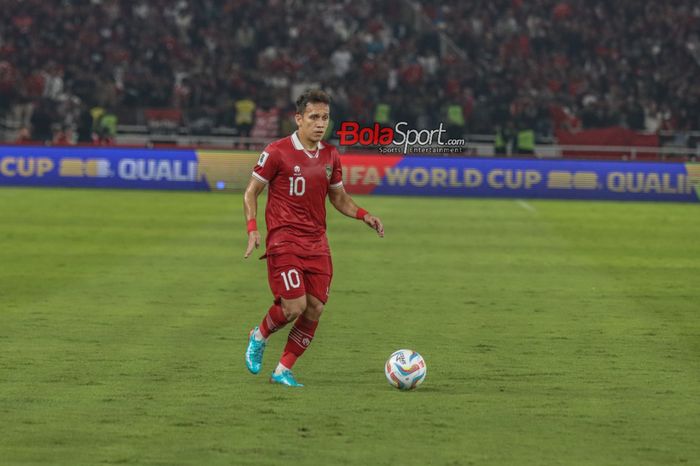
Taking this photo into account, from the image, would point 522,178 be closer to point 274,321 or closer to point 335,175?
point 335,175

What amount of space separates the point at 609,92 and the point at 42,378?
32.6 metres

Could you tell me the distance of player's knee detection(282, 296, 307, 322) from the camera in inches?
347

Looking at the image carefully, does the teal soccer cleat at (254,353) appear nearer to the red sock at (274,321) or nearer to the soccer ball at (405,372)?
the red sock at (274,321)

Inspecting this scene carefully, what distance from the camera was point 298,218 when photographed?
8.93 metres

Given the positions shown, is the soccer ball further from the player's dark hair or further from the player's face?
the player's dark hair

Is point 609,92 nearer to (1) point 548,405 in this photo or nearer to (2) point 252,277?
(2) point 252,277

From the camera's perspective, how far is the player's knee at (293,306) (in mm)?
8805

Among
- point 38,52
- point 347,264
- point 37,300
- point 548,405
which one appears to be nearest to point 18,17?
point 38,52

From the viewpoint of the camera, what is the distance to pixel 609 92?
130 ft

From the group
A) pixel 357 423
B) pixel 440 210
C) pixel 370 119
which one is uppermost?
pixel 370 119

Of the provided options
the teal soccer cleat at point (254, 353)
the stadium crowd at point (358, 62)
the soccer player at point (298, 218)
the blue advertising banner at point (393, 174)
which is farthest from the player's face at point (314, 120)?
the stadium crowd at point (358, 62)

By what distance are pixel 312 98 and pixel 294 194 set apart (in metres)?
0.71

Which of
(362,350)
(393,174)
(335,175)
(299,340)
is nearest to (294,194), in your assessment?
(335,175)

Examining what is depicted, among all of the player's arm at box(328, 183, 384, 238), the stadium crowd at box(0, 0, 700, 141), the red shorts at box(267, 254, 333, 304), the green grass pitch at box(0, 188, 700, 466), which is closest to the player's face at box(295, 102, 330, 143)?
the player's arm at box(328, 183, 384, 238)
